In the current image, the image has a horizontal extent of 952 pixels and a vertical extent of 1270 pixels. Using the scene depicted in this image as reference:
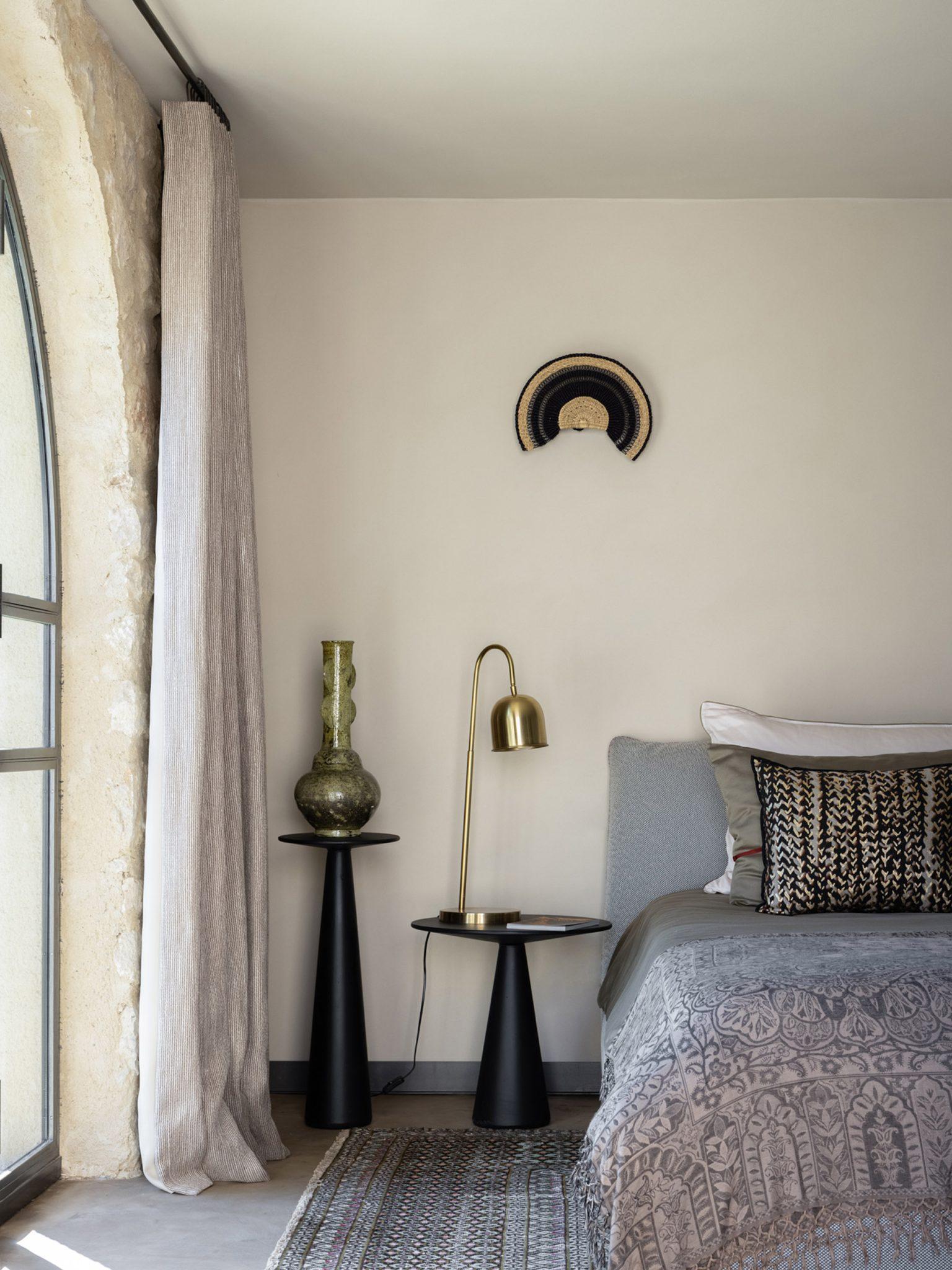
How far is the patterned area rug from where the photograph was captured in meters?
2.40

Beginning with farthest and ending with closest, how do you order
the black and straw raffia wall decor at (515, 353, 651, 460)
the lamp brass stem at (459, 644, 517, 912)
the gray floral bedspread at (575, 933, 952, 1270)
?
the black and straw raffia wall decor at (515, 353, 651, 460) < the lamp brass stem at (459, 644, 517, 912) < the gray floral bedspread at (575, 933, 952, 1270)

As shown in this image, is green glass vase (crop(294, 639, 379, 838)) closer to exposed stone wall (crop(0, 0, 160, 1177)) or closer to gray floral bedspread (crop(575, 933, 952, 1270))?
exposed stone wall (crop(0, 0, 160, 1177))

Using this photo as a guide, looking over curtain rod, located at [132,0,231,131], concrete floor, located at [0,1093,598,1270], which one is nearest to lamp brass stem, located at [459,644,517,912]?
concrete floor, located at [0,1093,598,1270]

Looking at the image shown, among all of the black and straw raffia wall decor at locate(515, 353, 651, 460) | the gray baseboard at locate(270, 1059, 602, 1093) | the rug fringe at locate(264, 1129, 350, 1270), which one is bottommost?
the gray baseboard at locate(270, 1059, 602, 1093)

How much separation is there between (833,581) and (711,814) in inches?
34.0

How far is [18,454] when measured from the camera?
2775mm

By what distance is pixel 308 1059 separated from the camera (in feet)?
11.9

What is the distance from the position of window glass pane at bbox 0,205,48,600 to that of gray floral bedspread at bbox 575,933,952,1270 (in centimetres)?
181

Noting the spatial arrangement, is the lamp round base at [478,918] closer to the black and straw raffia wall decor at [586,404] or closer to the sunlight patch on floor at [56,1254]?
the sunlight patch on floor at [56,1254]

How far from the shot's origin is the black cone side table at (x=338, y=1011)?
329 centimetres

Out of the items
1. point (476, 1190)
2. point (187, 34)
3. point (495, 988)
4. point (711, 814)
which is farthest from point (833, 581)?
point (187, 34)

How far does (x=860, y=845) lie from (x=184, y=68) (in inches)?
104

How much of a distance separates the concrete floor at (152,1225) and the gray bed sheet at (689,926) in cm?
92

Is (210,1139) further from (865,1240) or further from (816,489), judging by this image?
(816,489)
